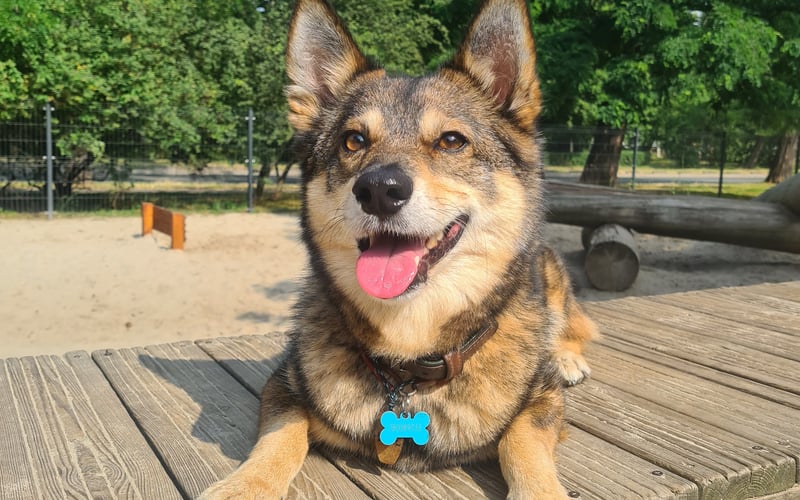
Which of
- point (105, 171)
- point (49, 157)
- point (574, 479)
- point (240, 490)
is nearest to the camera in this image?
point (240, 490)

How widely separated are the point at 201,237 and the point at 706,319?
9.58m

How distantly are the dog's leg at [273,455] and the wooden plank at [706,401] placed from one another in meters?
1.61

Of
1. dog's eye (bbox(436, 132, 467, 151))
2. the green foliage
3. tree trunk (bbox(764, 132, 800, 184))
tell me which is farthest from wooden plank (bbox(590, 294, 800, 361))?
tree trunk (bbox(764, 132, 800, 184))

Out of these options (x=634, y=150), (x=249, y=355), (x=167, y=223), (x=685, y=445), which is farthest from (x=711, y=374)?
(x=634, y=150)

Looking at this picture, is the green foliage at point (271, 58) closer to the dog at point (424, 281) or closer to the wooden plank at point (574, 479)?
the dog at point (424, 281)

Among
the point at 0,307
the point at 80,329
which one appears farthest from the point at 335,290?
the point at 0,307

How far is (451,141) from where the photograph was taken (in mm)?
2635

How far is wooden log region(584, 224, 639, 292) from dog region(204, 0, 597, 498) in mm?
6443

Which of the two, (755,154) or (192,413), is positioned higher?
(755,154)

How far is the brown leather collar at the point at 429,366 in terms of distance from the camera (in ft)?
7.60

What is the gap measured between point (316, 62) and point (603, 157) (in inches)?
707

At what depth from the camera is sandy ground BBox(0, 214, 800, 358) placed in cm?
692

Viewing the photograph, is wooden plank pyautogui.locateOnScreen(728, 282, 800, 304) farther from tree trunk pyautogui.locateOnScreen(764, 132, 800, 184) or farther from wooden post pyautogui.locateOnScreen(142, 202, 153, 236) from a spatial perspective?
tree trunk pyautogui.locateOnScreen(764, 132, 800, 184)

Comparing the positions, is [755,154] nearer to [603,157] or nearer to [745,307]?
[603,157]
